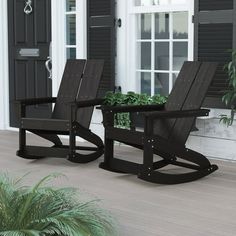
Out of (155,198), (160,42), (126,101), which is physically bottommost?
(155,198)

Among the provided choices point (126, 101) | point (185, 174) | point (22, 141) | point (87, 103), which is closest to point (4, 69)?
point (22, 141)

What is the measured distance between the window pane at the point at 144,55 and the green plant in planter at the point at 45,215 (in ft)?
10.7

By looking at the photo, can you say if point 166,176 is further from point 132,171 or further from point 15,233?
point 15,233

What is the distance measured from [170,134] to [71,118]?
0.88 metres

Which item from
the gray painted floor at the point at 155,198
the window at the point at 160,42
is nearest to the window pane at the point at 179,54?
the window at the point at 160,42

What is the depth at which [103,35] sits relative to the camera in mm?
6422

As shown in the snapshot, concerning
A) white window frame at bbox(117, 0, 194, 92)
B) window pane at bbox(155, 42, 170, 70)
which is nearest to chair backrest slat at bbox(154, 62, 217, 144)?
window pane at bbox(155, 42, 170, 70)

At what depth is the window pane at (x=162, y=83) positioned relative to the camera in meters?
6.14

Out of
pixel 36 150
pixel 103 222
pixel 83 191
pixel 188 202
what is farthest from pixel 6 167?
pixel 103 222

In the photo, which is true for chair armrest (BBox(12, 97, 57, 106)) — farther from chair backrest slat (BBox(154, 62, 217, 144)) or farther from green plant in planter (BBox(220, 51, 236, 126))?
green plant in planter (BBox(220, 51, 236, 126))

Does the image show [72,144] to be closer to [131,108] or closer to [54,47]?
[131,108]

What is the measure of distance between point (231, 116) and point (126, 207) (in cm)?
162

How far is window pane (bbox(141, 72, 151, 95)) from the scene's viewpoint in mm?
6289

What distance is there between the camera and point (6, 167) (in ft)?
17.8
